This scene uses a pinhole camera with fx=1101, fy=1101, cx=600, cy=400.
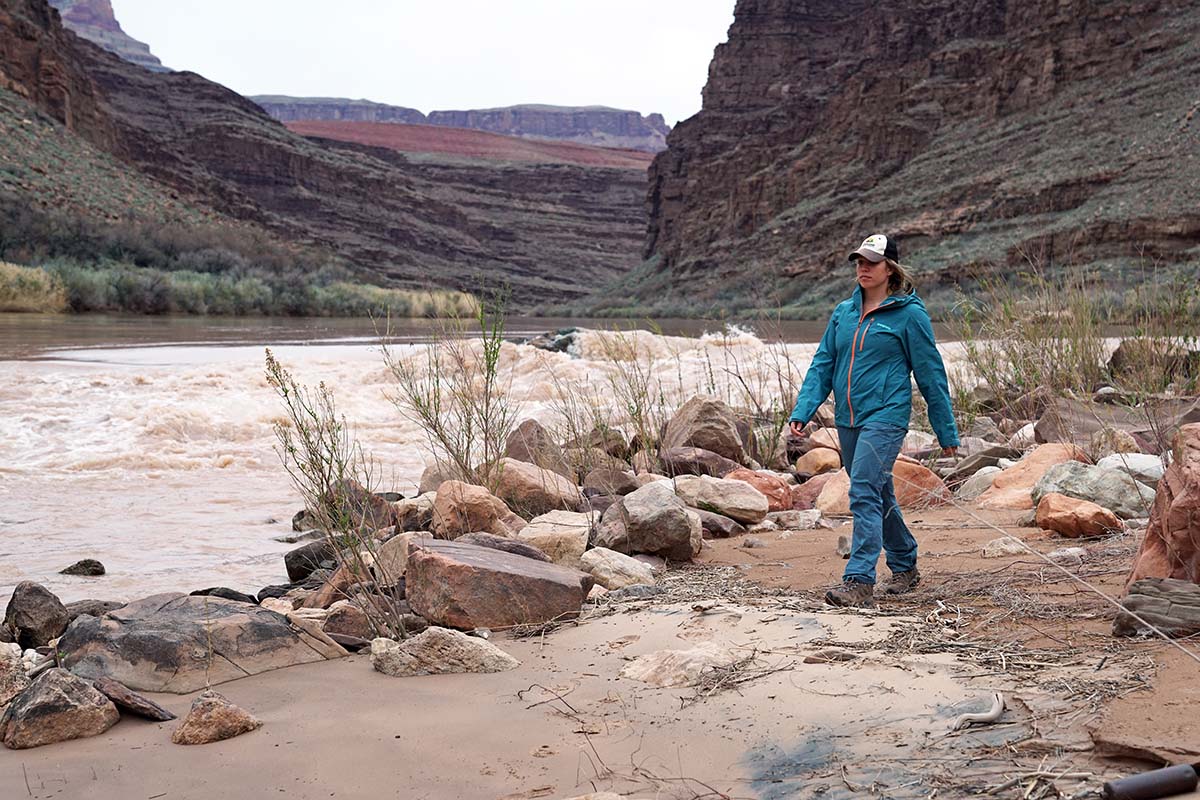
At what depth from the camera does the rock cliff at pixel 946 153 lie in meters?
36.2

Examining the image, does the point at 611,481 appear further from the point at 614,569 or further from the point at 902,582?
the point at 902,582

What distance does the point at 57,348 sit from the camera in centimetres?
1616

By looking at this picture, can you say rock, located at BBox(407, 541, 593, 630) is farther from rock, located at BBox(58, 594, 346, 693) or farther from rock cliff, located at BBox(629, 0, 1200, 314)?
rock cliff, located at BBox(629, 0, 1200, 314)

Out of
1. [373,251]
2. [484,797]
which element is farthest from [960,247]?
[373,251]

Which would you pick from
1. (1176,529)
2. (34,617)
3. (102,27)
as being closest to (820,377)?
(1176,529)

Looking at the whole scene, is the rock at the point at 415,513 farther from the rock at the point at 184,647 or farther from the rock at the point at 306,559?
the rock at the point at 184,647

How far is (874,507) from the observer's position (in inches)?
175

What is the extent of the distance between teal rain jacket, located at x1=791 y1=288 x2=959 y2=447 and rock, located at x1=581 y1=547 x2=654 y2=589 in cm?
105

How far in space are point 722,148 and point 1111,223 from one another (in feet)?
137

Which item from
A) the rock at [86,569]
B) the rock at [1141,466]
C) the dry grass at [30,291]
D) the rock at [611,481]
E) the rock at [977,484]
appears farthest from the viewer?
the dry grass at [30,291]

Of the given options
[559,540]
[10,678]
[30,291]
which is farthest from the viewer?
[30,291]

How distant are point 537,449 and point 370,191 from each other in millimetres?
83819

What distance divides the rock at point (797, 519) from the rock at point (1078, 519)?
4.86ft

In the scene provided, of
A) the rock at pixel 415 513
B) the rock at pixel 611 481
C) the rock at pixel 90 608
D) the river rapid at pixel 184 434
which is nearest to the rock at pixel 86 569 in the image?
the river rapid at pixel 184 434
